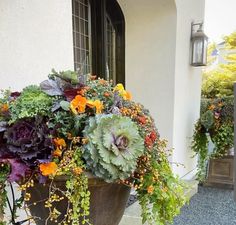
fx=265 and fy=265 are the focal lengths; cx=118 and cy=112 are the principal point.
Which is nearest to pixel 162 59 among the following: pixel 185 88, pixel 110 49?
pixel 185 88

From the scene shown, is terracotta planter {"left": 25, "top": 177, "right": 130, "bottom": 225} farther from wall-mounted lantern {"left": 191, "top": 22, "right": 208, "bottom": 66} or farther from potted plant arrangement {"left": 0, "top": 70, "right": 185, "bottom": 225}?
wall-mounted lantern {"left": 191, "top": 22, "right": 208, "bottom": 66}

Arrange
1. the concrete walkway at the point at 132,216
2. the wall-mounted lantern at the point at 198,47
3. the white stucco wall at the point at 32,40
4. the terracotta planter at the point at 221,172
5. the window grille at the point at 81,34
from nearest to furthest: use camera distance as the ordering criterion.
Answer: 1. the white stucco wall at the point at 32,40
2. the concrete walkway at the point at 132,216
3. the window grille at the point at 81,34
4. the wall-mounted lantern at the point at 198,47
5. the terracotta planter at the point at 221,172

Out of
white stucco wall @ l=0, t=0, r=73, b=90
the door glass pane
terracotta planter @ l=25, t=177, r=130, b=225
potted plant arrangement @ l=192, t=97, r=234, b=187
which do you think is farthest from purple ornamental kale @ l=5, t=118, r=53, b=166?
potted plant arrangement @ l=192, t=97, r=234, b=187

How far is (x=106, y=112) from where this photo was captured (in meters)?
0.96

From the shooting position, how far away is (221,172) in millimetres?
3562

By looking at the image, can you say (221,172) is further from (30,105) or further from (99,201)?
(30,105)

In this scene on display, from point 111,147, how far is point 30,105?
1.05ft

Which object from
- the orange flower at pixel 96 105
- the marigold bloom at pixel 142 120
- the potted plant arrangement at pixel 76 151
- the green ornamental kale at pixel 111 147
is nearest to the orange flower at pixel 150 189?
the potted plant arrangement at pixel 76 151

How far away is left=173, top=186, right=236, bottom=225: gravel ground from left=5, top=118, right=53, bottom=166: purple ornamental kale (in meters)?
2.02

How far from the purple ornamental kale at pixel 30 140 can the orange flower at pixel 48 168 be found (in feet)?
0.15

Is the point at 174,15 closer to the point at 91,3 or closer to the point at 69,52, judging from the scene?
the point at 91,3

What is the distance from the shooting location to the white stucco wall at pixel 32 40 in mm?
1273

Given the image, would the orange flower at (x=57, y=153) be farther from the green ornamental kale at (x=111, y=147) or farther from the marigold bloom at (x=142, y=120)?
the marigold bloom at (x=142, y=120)

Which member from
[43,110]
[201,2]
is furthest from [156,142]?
[201,2]
